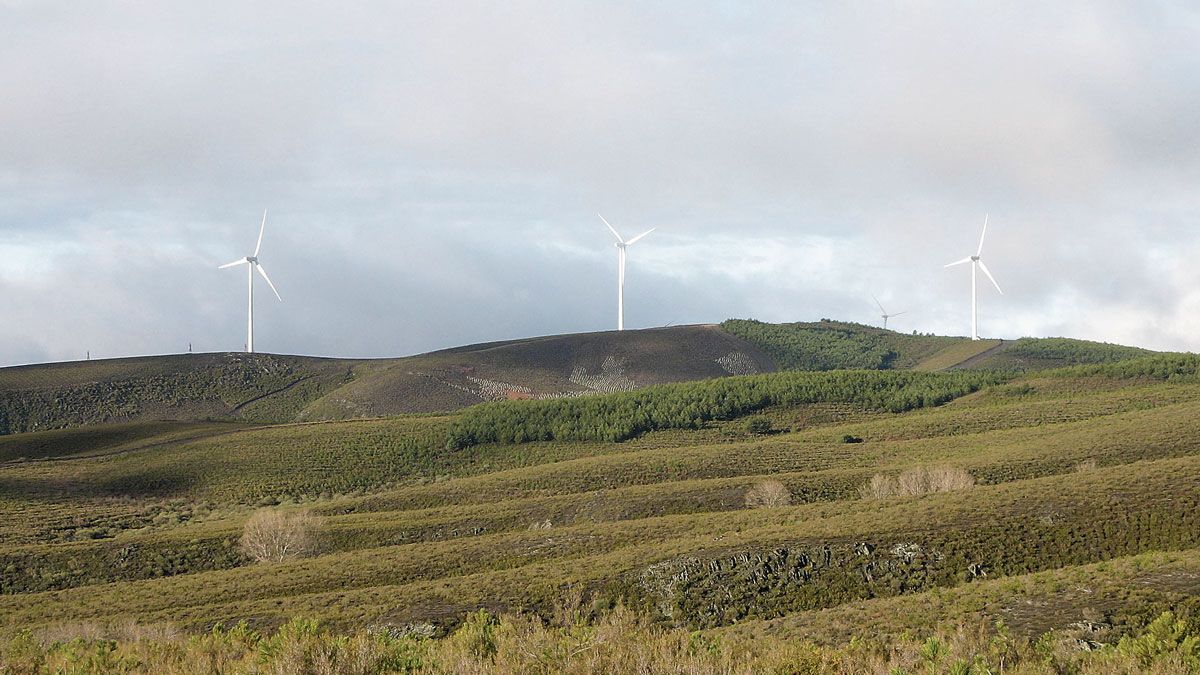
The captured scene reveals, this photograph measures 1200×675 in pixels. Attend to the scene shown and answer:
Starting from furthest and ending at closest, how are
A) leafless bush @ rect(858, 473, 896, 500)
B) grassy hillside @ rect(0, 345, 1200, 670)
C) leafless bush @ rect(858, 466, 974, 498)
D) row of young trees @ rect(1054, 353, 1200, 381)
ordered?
1. row of young trees @ rect(1054, 353, 1200, 381)
2. leafless bush @ rect(858, 473, 896, 500)
3. leafless bush @ rect(858, 466, 974, 498)
4. grassy hillside @ rect(0, 345, 1200, 670)

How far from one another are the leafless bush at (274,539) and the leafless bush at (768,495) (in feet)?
105

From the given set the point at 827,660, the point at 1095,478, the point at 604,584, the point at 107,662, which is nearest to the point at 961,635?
the point at 827,660

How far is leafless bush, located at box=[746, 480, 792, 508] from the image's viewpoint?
8656 centimetres

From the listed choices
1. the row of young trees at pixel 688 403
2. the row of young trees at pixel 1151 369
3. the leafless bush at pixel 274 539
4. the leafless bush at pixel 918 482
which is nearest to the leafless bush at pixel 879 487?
the leafless bush at pixel 918 482

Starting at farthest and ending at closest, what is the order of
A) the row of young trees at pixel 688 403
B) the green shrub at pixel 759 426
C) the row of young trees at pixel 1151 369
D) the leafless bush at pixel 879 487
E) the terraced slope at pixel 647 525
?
the row of young trees at pixel 1151 369 → the row of young trees at pixel 688 403 → the green shrub at pixel 759 426 → the leafless bush at pixel 879 487 → the terraced slope at pixel 647 525

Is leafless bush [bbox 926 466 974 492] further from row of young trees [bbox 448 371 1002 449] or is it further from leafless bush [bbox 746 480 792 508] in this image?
row of young trees [bbox 448 371 1002 449]

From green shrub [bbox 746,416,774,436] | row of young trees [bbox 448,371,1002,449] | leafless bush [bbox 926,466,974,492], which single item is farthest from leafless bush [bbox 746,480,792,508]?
green shrub [bbox 746,416,774,436]

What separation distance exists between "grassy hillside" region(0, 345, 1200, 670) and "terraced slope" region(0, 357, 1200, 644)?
256 millimetres

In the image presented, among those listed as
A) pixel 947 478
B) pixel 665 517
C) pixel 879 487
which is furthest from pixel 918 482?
pixel 665 517

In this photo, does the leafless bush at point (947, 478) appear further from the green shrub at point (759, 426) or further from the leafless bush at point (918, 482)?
the green shrub at point (759, 426)

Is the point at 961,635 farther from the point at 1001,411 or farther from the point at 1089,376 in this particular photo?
the point at 1089,376

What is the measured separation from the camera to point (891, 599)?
1918 inches

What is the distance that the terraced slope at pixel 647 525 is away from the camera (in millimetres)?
51531

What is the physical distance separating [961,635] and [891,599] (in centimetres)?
2673
